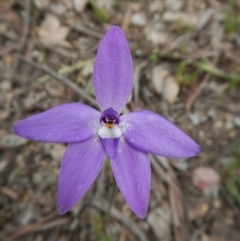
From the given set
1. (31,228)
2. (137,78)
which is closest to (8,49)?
(137,78)

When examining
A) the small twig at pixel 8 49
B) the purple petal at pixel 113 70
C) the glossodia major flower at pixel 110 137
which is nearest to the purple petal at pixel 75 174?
the glossodia major flower at pixel 110 137

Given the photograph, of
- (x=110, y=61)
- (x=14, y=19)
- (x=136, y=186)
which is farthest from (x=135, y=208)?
(x=14, y=19)

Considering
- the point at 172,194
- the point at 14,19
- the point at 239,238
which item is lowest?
the point at 239,238

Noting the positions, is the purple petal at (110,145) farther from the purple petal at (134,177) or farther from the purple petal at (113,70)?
the purple petal at (113,70)

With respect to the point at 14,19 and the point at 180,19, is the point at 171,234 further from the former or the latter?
the point at 14,19

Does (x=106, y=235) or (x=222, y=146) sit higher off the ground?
(x=222, y=146)
